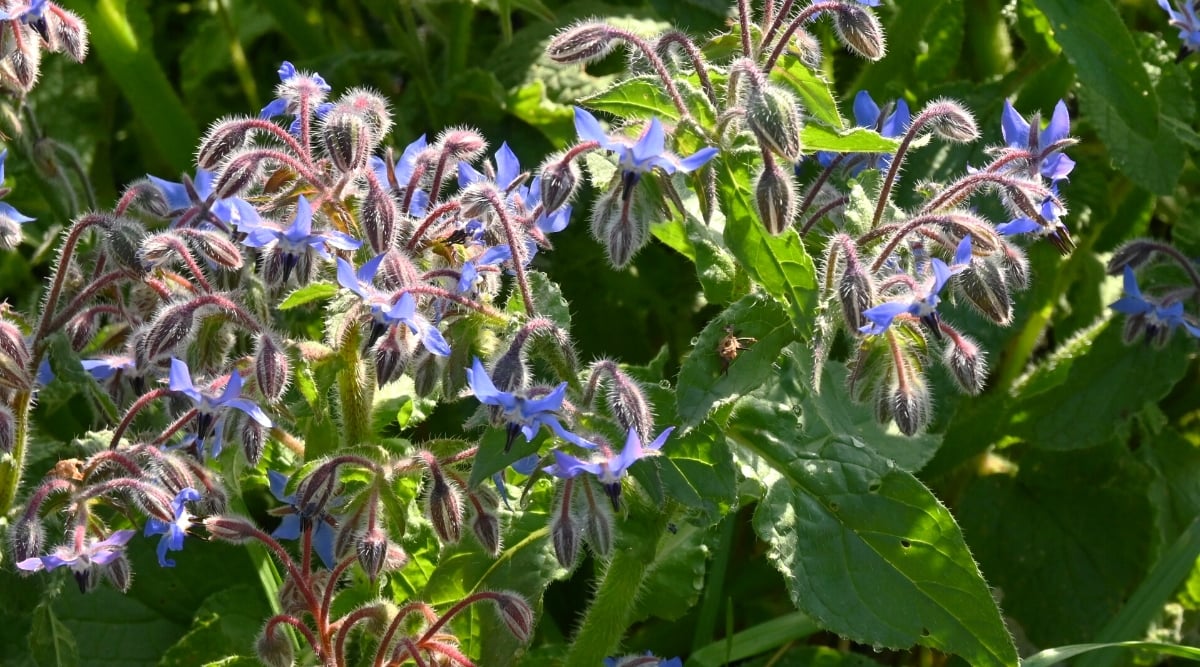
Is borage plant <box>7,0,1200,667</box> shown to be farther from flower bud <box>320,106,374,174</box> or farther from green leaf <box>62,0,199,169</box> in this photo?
green leaf <box>62,0,199,169</box>

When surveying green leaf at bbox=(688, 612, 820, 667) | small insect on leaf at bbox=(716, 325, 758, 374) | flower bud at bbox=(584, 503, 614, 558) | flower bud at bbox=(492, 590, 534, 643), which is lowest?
green leaf at bbox=(688, 612, 820, 667)

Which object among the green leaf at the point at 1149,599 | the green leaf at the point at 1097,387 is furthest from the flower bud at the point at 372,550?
the green leaf at the point at 1097,387

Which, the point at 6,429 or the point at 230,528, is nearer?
the point at 230,528

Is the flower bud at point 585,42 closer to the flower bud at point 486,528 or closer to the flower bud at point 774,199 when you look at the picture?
Result: the flower bud at point 774,199

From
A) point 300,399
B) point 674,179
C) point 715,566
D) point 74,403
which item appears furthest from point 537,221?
point 74,403

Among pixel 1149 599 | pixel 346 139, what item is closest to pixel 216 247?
pixel 346 139

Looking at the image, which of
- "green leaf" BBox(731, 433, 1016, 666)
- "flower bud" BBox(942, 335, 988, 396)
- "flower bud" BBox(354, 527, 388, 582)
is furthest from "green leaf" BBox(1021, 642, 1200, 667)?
"flower bud" BBox(354, 527, 388, 582)

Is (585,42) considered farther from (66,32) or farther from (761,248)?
(66,32)
